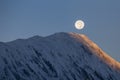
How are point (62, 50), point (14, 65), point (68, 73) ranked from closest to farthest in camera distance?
point (14, 65), point (68, 73), point (62, 50)

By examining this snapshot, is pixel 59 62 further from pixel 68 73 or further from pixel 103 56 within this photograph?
pixel 103 56

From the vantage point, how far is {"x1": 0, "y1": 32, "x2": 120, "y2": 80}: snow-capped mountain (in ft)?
455

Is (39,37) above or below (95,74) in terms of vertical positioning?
above

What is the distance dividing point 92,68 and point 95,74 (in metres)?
3.20

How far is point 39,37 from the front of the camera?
562 feet

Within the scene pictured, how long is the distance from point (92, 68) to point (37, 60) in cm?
2467

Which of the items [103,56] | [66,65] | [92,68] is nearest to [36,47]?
[66,65]

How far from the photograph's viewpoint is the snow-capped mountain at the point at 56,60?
455ft

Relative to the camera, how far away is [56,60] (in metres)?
152

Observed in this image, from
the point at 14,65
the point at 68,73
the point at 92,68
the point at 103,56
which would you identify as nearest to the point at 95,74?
the point at 92,68

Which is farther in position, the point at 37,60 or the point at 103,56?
the point at 103,56

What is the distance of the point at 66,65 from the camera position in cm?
15388

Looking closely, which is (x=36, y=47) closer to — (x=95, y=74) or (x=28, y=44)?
(x=28, y=44)

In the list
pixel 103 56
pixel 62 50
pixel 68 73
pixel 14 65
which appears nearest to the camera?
pixel 14 65
